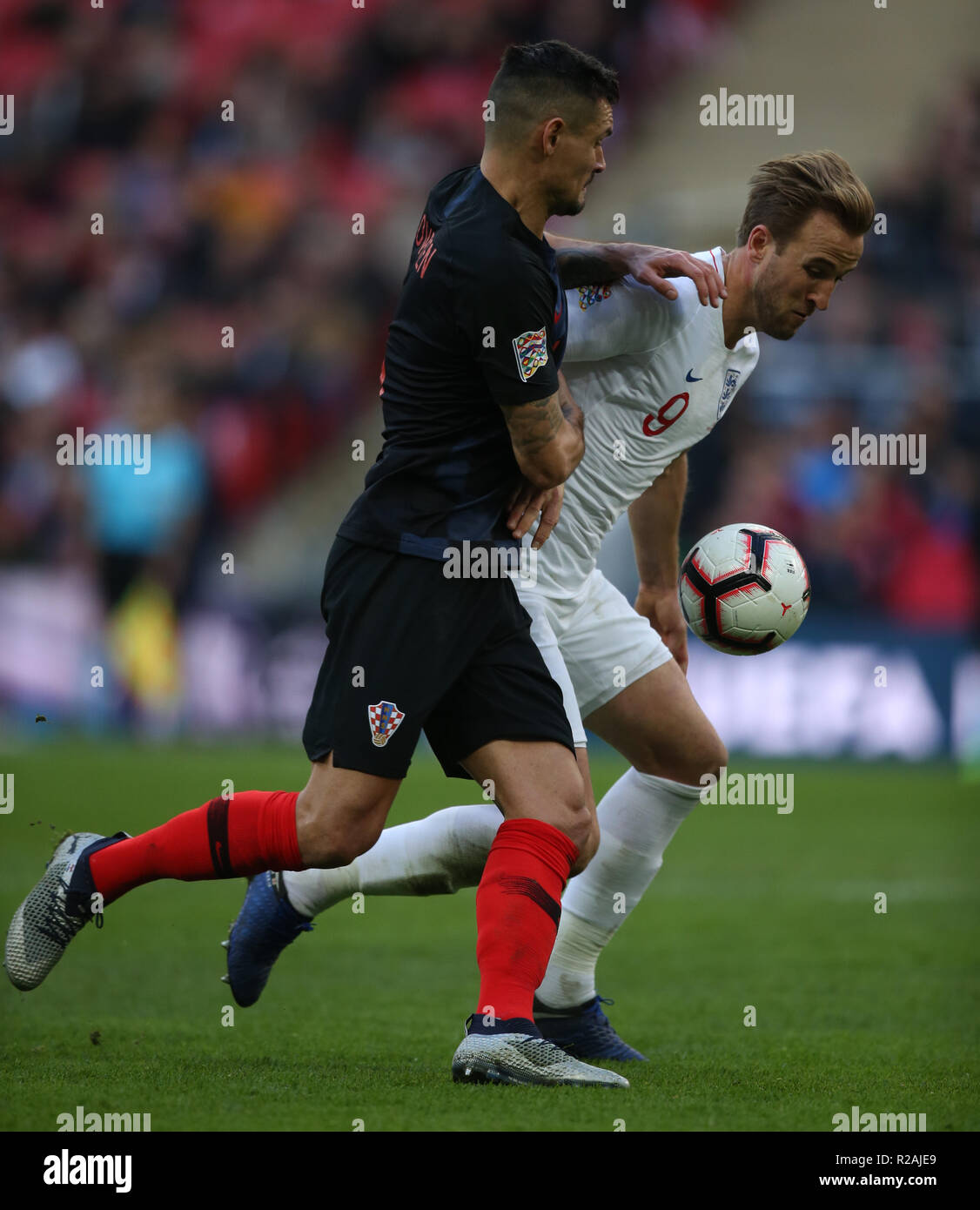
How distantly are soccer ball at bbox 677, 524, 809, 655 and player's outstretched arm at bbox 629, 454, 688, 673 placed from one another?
11.1 inches

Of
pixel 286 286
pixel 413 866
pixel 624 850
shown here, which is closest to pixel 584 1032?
pixel 624 850

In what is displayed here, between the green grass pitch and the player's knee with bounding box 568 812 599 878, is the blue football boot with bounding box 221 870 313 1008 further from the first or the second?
the player's knee with bounding box 568 812 599 878

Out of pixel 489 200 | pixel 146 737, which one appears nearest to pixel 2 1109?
pixel 489 200

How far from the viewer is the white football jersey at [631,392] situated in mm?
4270

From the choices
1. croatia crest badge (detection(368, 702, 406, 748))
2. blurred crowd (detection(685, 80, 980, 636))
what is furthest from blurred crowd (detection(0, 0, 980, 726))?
croatia crest badge (detection(368, 702, 406, 748))

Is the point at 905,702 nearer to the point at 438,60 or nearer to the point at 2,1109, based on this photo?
the point at 438,60

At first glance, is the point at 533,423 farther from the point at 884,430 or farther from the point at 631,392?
the point at 884,430

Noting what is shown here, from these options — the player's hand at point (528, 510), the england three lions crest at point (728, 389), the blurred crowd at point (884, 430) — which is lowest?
the player's hand at point (528, 510)

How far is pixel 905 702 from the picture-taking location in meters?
12.1

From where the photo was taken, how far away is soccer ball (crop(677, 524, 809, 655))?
4.37 meters

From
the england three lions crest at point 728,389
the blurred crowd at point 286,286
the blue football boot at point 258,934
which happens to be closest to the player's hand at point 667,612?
the england three lions crest at point 728,389

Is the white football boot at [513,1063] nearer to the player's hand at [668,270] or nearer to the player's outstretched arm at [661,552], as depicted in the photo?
the player's outstretched arm at [661,552]

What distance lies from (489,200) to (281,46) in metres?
14.1

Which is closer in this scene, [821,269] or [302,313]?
[821,269]
